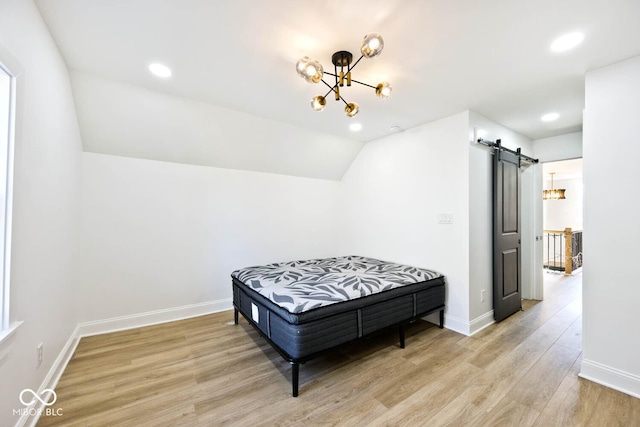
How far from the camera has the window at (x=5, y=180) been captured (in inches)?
51.6

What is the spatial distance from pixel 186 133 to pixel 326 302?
2.49 metres

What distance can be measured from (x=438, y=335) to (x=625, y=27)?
2866 mm

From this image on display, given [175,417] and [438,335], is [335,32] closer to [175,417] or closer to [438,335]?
[175,417]

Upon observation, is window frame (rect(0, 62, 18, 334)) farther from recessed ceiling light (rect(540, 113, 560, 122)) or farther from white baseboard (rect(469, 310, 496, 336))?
recessed ceiling light (rect(540, 113, 560, 122))

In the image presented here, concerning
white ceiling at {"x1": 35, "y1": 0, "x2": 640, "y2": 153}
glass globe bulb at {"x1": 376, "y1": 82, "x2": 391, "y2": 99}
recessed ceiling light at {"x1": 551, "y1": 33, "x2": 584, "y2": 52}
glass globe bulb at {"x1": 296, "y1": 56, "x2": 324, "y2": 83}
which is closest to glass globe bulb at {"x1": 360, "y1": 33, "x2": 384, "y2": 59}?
white ceiling at {"x1": 35, "y1": 0, "x2": 640, "y2": 153}

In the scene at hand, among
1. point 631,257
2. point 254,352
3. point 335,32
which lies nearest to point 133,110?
point 335,32

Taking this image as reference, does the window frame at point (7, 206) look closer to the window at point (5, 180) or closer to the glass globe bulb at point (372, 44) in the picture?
the window at point (5, 180)

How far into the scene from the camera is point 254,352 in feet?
8.15

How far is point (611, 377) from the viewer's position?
1974 millimetres
